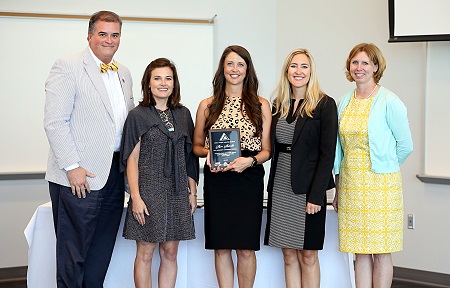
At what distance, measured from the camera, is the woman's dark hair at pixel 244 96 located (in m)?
3.57

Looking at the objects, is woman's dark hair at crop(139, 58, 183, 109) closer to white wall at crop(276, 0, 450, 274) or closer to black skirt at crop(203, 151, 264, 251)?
black skirt at crop(203, 151, 264, 251)

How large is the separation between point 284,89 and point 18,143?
250 centimetres

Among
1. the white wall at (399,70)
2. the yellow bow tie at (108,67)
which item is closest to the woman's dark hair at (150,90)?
the yellow bow tie at (108,67)

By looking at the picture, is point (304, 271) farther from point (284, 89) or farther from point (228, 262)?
point (284, 89)

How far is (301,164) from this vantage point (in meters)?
3.48

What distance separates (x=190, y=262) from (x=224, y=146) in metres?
0.87

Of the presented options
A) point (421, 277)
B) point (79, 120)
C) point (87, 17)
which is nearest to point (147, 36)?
point (87, 17)

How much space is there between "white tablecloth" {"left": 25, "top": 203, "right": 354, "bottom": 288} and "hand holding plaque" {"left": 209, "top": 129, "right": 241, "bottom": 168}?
50 cm

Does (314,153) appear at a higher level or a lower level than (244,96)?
lower

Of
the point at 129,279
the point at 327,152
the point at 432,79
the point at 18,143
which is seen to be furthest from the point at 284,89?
the point at 18,143

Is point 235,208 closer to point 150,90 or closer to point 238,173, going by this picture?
point 238,173

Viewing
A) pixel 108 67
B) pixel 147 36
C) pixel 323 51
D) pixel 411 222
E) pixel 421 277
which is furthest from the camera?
pixel 323 51

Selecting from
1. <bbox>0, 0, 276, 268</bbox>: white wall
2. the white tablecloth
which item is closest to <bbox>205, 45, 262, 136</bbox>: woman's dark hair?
the white tablecloth

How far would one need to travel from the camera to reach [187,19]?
5551 millimetres
